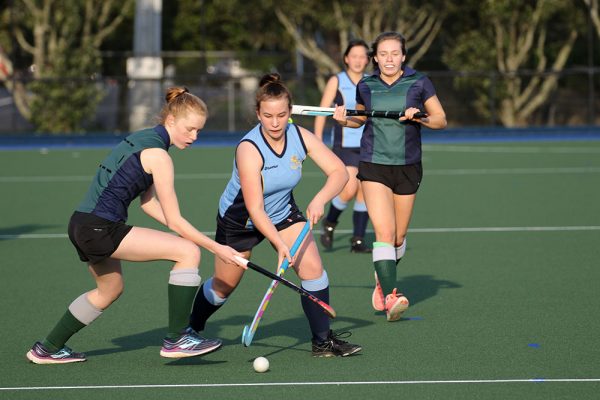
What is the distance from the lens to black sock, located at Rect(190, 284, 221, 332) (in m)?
6.81

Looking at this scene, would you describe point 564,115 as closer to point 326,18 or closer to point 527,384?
point 326,18

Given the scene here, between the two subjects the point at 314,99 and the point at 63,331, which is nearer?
the point at 63,331

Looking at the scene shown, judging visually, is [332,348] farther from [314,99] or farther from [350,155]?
[314,99]

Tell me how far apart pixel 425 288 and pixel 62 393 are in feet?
12.1

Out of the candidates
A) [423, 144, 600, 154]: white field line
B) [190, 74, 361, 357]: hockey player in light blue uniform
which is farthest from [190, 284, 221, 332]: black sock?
[423, 144, 600, 154]: white field line

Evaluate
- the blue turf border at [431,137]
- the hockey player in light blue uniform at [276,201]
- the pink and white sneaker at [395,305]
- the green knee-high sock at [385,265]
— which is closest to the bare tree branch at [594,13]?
the blue turf border at [431,137]

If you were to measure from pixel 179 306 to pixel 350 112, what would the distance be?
2.04 m

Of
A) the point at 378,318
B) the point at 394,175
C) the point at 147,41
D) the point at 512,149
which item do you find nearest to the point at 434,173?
the point at 512,149

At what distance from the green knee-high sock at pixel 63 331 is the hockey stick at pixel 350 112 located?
201cm

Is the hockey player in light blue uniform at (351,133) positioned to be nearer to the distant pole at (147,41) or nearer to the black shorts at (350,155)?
the black shorts at (350,155)

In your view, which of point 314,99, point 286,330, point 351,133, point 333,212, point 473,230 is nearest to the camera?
point 286,330

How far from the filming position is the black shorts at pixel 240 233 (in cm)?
658

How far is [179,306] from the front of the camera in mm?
6219

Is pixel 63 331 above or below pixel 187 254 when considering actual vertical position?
below
